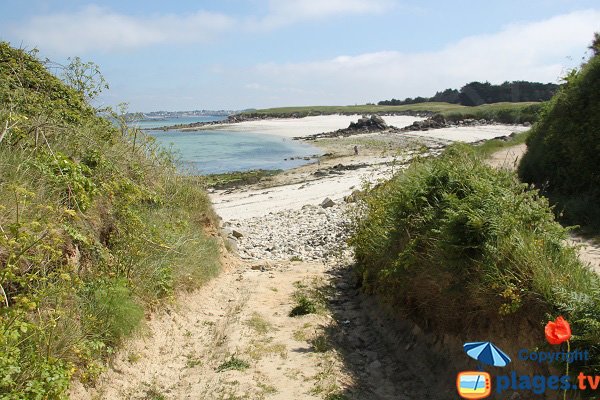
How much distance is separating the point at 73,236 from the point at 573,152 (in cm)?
1198

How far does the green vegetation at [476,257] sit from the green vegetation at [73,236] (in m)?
3.70

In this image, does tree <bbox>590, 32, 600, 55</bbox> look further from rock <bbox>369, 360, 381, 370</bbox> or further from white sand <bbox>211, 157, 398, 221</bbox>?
rock <bbox>369, 360, 381, 370</bbox>

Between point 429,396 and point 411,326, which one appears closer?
point 429,396

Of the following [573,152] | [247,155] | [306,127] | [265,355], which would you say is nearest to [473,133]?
[247,155]

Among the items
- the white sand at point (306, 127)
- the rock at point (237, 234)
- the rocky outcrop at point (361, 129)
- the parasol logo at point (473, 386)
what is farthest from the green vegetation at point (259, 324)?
the white sand at point (306, 127)

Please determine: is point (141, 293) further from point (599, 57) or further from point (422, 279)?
point (599, 57)

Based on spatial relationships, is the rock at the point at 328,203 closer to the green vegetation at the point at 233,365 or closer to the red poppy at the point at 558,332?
the green vegetation at the point at 233,365

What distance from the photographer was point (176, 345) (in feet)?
23.3

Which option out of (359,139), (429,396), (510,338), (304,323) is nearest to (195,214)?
(304,323)

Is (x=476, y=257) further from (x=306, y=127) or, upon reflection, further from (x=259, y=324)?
(x=306, y=127)

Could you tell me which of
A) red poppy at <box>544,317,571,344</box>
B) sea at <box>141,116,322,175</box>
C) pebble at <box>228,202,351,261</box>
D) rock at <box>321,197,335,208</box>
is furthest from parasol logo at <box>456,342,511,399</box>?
sea at <box>141,116,322,175</box>

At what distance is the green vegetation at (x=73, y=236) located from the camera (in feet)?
14.4

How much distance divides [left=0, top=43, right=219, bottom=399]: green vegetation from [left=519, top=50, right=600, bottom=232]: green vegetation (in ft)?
28.0

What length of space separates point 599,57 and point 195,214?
11323 millimetres
